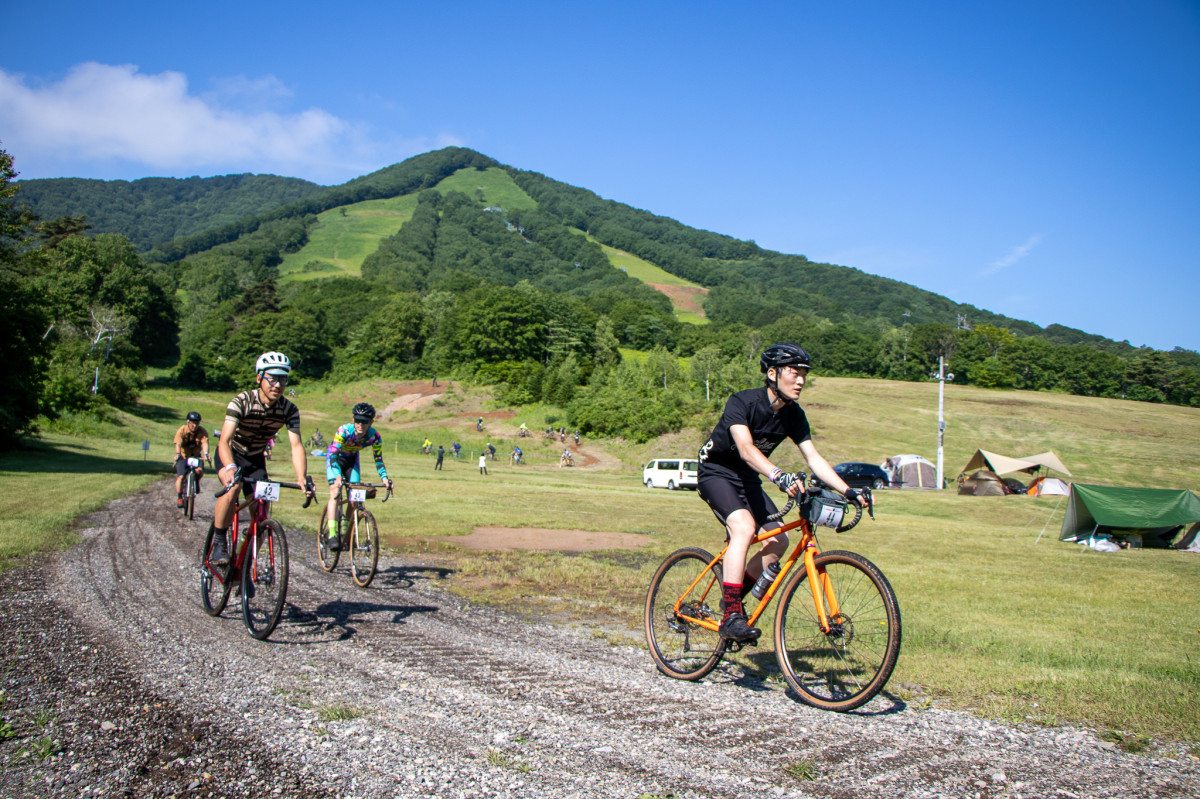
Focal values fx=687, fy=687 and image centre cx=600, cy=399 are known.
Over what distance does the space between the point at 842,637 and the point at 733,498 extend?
1197 millimetres

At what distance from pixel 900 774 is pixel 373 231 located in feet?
661

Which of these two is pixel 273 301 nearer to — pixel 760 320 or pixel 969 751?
pixel 760 320

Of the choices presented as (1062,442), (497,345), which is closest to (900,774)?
(1062,442)

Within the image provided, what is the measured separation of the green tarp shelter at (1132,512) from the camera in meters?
18.6

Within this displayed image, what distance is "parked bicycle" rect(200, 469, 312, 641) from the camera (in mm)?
5871

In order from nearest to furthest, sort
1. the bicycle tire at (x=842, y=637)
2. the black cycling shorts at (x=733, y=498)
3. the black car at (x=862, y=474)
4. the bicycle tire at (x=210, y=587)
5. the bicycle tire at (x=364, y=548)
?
the bicycle tire at (x=842, y=637)
the black cycling shorts at (x=733, y=498)
the bicycle tire at (x=210, y=587)
the bicycle tire at (x=364, y=548)
the black car at (x=862, y=474)

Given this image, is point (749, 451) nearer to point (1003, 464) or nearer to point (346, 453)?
point (346, 453)

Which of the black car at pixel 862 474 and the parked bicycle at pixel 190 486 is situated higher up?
the parked bicycle at pixel 190 486

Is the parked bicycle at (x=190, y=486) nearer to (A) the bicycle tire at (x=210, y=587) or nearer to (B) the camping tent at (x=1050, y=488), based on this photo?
(A) the bicycle tire at (x=210, y=587)

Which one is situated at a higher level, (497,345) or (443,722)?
(497,345)

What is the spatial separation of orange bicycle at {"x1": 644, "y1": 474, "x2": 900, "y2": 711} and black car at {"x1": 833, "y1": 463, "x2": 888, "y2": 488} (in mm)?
36462

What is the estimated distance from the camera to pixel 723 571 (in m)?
5.11

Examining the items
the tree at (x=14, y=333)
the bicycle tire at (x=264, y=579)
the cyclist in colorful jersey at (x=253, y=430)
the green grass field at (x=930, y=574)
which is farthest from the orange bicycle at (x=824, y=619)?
the tree at (x=14, y=333)

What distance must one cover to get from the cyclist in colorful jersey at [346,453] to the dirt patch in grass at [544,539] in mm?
3151
